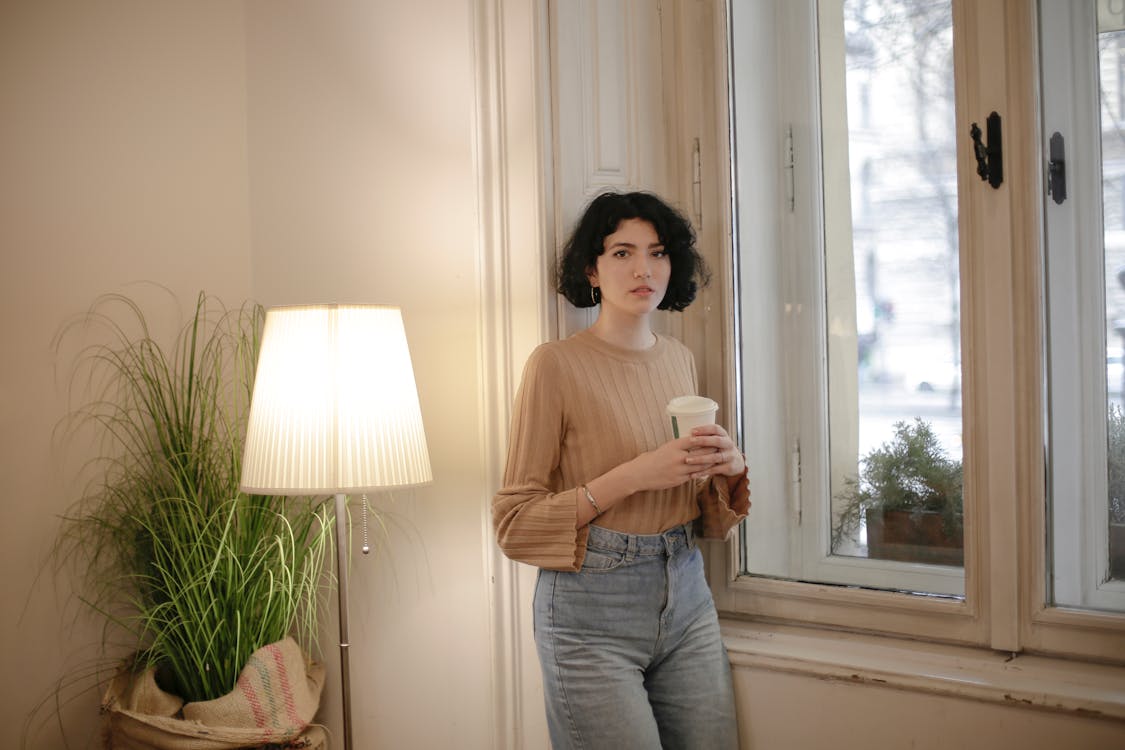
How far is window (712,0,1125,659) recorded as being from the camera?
166 cm

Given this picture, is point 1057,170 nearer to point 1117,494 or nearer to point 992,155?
point 992,155

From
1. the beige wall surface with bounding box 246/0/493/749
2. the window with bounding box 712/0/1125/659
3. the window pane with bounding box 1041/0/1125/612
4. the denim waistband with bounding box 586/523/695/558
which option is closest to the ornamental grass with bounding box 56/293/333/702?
the beige wall surface with bounding box 246/0/493/749

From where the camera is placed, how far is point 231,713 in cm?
182

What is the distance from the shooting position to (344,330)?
1620 mm

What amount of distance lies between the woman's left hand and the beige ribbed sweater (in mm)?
115

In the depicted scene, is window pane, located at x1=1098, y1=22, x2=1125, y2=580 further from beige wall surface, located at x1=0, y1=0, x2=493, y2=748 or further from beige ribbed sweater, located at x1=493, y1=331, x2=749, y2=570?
beige wall surface, located at x1=0, y1=0, x2=493, y2=748

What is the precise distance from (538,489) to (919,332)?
→ 828mm

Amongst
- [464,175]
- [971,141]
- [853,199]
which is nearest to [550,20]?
[464,175]

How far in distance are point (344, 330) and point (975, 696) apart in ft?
4.16

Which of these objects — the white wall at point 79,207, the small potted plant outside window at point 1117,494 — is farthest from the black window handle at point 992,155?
the white wall at point 79,207

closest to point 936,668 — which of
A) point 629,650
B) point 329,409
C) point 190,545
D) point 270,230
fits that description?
point 629,650

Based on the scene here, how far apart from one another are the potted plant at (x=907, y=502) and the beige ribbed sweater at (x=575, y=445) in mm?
317

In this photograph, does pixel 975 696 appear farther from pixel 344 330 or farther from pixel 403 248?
pixel 403 248

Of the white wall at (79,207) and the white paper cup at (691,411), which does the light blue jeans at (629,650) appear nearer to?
the white paper cup at (691,411)
